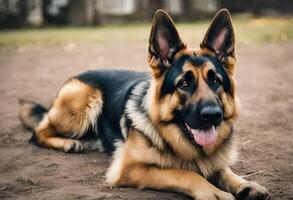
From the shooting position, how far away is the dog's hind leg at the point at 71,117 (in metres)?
6.48

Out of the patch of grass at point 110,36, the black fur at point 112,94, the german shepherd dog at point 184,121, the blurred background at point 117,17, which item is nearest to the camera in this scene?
the german shepherd dog at point 184,121

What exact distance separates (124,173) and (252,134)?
2.59 metres

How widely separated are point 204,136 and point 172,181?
51cm

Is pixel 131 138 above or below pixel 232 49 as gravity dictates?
below

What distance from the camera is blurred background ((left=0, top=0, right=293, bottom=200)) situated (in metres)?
5.26

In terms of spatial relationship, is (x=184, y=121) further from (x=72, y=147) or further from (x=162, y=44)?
(x=72, y=147)

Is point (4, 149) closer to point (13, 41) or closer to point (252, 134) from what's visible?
point (252, 134)

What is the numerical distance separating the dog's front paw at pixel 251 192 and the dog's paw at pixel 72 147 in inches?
95.6

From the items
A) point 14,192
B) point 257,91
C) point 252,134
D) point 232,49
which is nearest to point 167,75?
point 232,49

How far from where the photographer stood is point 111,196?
471 centimetres

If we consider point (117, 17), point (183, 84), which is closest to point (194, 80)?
point (183, 84)

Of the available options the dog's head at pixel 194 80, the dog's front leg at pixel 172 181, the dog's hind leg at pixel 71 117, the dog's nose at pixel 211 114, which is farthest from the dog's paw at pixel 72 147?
the dog's nose at pixel 211 114

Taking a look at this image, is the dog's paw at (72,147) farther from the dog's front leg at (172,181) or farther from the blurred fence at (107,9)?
the blurred fence at (107,9)

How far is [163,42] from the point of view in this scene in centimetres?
518
